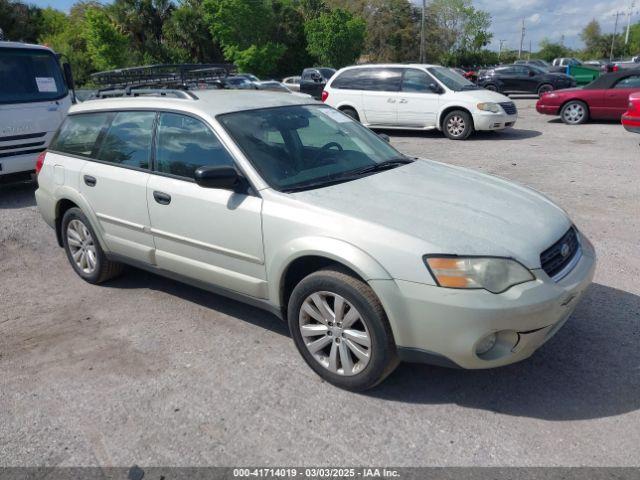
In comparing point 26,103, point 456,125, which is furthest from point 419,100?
point 26,103

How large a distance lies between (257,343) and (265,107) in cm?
173

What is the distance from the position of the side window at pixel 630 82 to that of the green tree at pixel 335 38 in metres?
32.0

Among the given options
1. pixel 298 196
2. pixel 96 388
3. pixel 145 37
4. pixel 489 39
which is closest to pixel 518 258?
pixel 298 196

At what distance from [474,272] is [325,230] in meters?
0.85

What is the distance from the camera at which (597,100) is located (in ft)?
45.6

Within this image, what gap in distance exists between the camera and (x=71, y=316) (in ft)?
14.6

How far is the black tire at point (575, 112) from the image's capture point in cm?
1423

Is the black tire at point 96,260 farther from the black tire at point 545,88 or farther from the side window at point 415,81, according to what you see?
the black tire at point 545,88

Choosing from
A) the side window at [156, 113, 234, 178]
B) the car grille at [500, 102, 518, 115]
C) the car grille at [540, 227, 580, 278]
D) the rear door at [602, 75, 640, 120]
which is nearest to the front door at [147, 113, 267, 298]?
the side window at [156, 113, 234, 178]

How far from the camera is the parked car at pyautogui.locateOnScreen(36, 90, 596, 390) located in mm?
2883

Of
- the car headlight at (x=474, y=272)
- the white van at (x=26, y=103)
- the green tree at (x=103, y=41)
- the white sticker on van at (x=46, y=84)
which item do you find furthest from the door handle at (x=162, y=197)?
the green tree at (x=103, y=41)

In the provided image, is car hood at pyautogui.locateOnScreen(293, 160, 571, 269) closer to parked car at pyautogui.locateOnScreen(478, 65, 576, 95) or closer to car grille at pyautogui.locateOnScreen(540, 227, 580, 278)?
car grille at pyautogui.locateOnScreen(540, 227, 580, 278)

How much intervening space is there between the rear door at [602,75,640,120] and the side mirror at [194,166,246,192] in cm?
1283

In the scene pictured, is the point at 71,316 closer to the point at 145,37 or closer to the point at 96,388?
the point at 96,388
